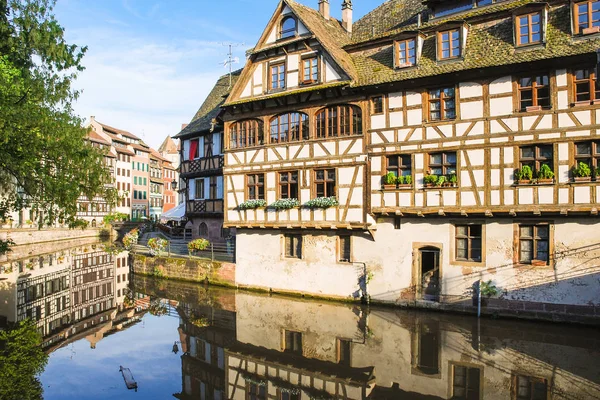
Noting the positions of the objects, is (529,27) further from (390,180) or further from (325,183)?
(325,183)

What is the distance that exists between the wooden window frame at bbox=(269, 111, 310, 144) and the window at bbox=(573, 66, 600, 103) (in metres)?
9.92

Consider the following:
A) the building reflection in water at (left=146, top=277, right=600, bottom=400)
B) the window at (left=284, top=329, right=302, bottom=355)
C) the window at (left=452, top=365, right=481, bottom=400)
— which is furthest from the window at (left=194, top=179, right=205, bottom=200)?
the window at (left=452, top=365, right=481, bottom=400)

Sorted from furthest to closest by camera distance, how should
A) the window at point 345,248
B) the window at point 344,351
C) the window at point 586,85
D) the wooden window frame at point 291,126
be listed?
the wooden window frame at point 291,126 → the window at point 345,248 → the window at point 586,85 → the window at point 344,351

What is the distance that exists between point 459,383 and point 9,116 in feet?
42.4

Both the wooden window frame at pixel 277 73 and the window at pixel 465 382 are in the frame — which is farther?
the wooden window frame at pixel 277 73

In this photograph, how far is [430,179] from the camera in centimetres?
1811

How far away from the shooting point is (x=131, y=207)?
72.8 m

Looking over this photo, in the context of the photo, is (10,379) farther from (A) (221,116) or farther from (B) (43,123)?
(A) (221,116)

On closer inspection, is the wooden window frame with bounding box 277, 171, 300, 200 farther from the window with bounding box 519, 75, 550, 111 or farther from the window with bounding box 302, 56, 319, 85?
the window with bounding box 519, 75, 550, 111

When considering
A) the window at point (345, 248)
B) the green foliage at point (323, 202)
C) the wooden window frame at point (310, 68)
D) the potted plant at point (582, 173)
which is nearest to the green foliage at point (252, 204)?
the green foliage at point (323, 202)

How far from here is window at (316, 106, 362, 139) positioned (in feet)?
65.9

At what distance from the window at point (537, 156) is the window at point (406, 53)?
5192mm

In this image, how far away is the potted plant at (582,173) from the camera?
51.0 feet

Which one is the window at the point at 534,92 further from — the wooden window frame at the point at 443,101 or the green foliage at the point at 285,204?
the green foliage at the point at 285,204
